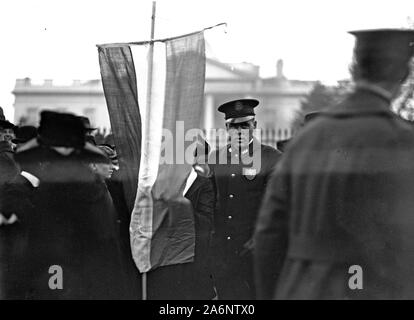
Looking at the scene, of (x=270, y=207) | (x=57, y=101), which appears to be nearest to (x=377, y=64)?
(x=270, y=207)

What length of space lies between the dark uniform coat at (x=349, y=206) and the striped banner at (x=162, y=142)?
583 mm

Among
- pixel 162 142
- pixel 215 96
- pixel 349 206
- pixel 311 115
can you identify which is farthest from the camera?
pixel 162 142

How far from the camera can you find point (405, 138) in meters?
3.12

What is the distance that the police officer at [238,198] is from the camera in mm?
3451

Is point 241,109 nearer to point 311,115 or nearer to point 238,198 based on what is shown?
point 311,115

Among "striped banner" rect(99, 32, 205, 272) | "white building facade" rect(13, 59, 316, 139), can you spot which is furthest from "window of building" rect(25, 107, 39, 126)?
"striped banner" rect(99, 32, 205, 272)

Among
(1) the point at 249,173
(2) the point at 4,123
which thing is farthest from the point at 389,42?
(2) the point at 4,123

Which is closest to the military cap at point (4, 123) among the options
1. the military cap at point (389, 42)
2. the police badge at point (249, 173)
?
the police badge at point (249, 173)

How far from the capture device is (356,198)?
3.11m

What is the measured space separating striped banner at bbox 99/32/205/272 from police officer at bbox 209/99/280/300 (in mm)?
147

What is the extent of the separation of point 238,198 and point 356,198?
71 centimetres

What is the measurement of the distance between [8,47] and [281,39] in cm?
116

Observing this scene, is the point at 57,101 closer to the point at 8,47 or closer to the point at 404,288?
the point at 8,47

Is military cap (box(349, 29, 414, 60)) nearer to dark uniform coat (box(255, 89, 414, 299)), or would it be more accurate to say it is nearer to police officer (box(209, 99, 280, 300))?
dark uniform coat (box(255, 89, 414, 299))
